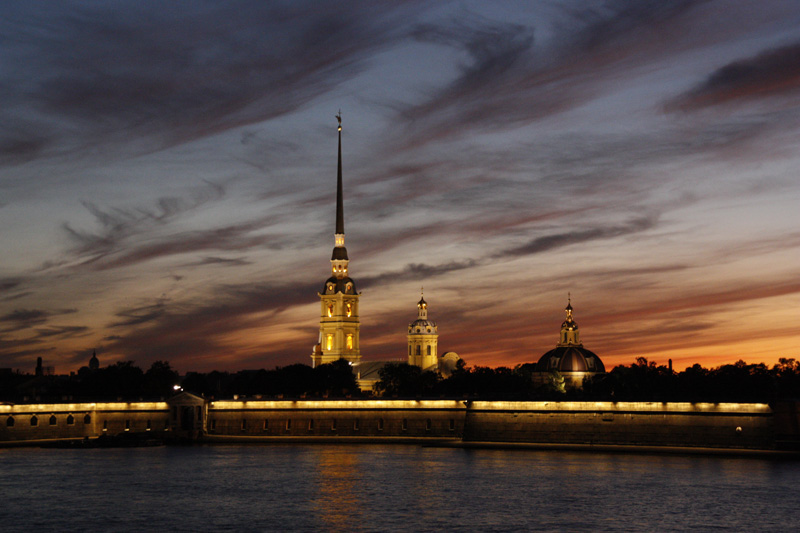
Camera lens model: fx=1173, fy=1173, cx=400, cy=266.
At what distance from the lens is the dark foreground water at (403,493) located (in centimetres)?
6206

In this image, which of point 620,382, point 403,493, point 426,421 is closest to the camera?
point 403,493

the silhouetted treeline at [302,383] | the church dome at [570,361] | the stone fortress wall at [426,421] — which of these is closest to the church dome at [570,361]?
the church dome at [570,361]

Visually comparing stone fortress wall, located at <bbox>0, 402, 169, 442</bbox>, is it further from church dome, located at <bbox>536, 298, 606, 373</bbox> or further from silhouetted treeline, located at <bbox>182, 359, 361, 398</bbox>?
church dome, located at <bbox>536, 298, 606, 373</bbox>

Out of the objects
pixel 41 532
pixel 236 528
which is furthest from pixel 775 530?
pixel 41 532

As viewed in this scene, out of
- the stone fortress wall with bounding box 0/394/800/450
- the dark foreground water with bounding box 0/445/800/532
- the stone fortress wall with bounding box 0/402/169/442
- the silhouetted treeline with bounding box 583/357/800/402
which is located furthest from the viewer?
the silhouetted treeline with bounding box 583/357/800/402

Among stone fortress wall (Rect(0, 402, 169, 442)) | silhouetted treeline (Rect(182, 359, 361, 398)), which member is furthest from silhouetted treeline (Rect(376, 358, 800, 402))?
stone fortress wall (Rect(0, 402, 169, 442))

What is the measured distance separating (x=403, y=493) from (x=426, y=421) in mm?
45843

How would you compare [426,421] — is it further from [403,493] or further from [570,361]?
[570,361]

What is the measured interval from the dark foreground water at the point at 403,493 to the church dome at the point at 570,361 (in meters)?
78.5

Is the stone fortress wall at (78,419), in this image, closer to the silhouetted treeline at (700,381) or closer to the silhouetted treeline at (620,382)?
the silhouetted treeline at (620,382)

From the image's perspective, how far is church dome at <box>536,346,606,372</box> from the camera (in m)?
178

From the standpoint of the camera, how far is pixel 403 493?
7294 cm

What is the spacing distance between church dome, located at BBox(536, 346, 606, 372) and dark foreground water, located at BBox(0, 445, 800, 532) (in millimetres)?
78538

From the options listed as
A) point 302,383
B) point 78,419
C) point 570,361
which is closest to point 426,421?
point 78,419
